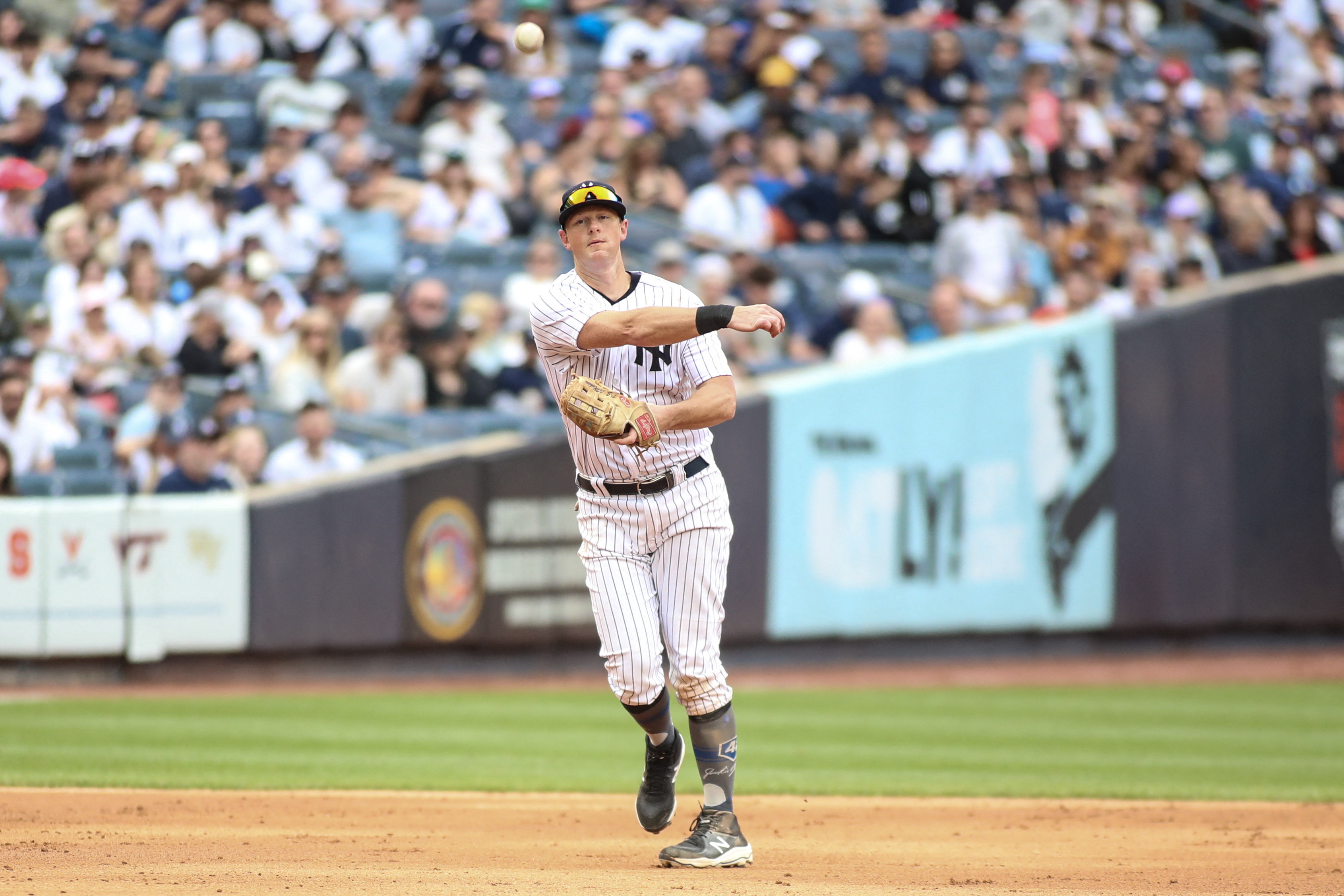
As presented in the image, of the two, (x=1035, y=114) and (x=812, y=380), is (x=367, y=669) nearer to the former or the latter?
(x=812, y=380)

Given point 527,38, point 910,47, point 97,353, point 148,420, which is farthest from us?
point 910,47

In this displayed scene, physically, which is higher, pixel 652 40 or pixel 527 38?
pixel 652 40

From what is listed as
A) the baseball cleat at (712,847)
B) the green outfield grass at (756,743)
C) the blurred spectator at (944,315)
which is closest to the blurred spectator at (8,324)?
the green outfield grass at (756,743)

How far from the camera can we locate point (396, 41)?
1477 cm

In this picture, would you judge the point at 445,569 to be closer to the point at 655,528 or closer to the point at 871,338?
the point at 871,338

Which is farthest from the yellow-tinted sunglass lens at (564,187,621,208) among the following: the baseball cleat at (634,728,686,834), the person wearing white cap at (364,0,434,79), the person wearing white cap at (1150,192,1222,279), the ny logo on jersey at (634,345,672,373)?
the person wearing white cap at (1150,192,1222,279)

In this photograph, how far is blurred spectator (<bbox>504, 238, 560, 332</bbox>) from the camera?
12266mm

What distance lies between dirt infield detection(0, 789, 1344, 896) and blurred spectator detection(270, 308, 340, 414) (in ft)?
16.2

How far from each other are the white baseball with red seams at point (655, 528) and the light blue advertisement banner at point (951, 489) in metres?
6.85

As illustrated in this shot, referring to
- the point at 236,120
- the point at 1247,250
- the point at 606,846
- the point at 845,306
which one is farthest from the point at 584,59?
the point at 606,846

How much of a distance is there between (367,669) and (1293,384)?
7023 mm

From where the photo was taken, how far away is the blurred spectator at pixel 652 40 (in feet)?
50.0

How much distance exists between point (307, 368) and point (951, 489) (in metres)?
4.43

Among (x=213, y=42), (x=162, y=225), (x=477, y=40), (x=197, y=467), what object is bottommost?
(x=197, y=467)
